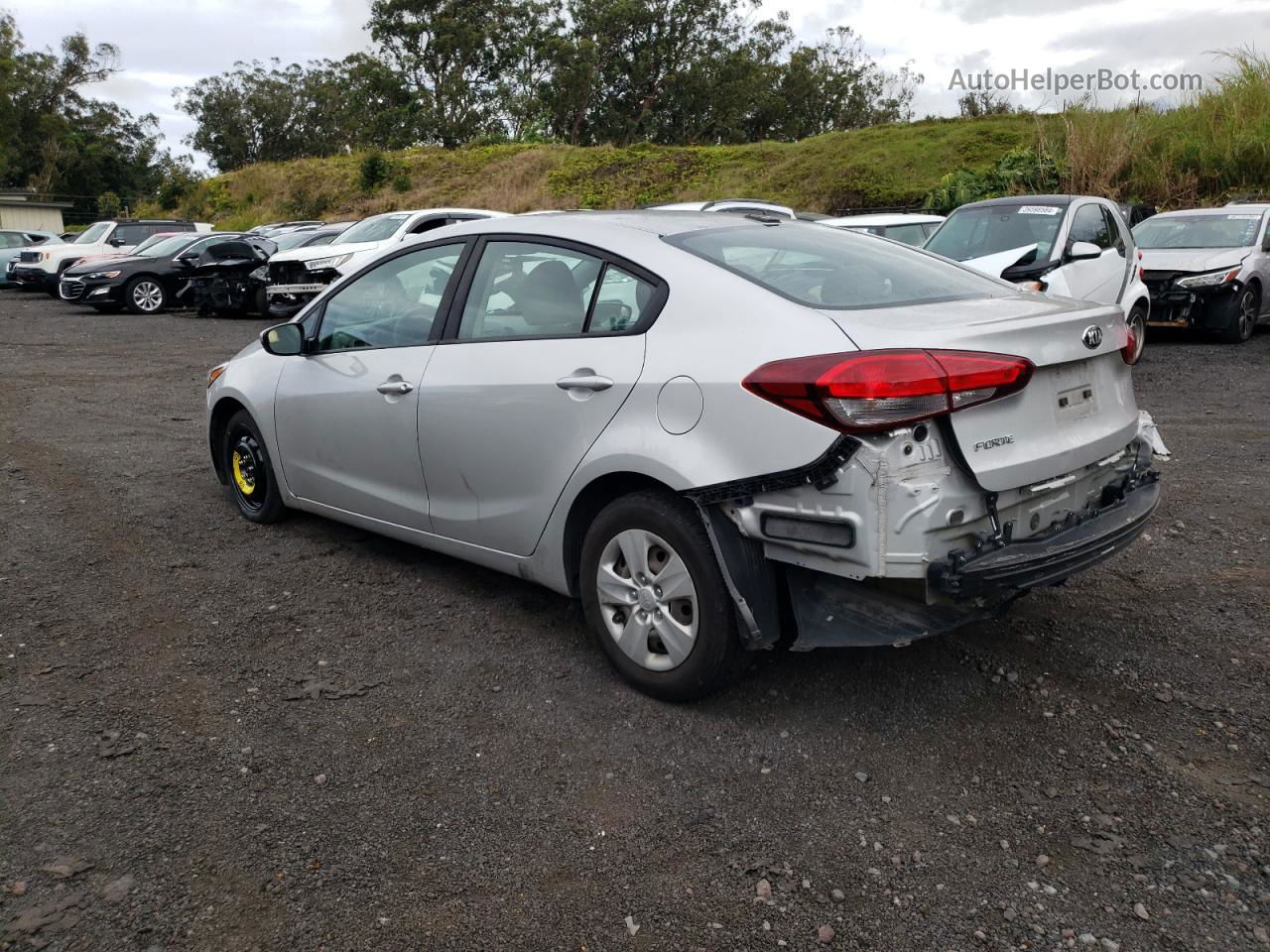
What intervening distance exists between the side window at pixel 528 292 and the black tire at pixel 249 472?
1.85m

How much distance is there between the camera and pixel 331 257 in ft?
54.2

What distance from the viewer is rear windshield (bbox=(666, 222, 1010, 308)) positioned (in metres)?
3.64

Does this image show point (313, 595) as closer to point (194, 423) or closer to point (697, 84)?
point (194, 423)

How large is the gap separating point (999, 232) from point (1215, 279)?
318 cm

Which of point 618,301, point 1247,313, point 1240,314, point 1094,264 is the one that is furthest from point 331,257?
point 618,301

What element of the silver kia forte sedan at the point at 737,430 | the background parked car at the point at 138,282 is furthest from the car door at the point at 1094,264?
the background parked car at the point at 138,282

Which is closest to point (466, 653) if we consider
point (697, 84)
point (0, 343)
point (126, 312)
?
point (0, 343)

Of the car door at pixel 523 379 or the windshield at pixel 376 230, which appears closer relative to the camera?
the car door at pixel 523 379

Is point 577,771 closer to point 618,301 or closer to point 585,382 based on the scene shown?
point 585,382

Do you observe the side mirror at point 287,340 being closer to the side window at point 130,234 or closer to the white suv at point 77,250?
the white suv at point 77,250

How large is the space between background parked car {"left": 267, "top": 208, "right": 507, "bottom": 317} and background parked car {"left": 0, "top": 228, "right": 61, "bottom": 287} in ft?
40.9

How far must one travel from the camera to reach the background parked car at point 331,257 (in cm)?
1614

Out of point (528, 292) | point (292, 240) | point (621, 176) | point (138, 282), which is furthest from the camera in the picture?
point (621, 176)

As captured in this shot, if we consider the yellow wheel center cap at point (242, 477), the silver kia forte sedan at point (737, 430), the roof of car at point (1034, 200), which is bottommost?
the yellow wheel center cap at point (242, 477)
